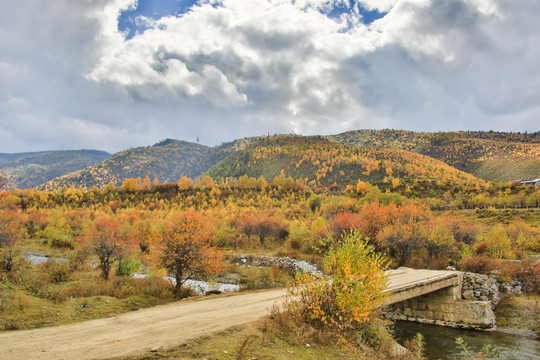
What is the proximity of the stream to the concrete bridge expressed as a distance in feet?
2.86

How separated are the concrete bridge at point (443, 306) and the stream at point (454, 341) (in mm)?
872

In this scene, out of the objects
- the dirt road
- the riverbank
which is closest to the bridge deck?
the riverbank

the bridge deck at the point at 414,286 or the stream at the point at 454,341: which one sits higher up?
the bridge deck at the point at 414,286

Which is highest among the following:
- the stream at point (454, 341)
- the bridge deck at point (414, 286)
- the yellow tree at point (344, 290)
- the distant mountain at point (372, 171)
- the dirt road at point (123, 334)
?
the distant mountain at point (372, 171)

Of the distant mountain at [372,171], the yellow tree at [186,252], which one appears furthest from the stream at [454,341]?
the distant mountain at [372,171]

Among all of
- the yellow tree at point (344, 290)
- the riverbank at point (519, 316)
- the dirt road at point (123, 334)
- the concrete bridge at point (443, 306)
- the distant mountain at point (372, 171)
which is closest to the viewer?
the dirt road at point (123, 334)

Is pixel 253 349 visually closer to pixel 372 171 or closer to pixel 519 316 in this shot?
pixel 519 316

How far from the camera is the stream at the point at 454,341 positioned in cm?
1831

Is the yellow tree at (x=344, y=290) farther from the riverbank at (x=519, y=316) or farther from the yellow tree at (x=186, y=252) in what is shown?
the riverbank at (x=519, y=316)

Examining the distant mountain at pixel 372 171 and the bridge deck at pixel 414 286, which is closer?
the bridge deck at pixel 414 286

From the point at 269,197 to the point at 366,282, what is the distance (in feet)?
367

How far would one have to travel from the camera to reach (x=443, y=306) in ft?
83.5

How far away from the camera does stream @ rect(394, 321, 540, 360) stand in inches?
721

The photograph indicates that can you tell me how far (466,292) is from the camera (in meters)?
26.7
